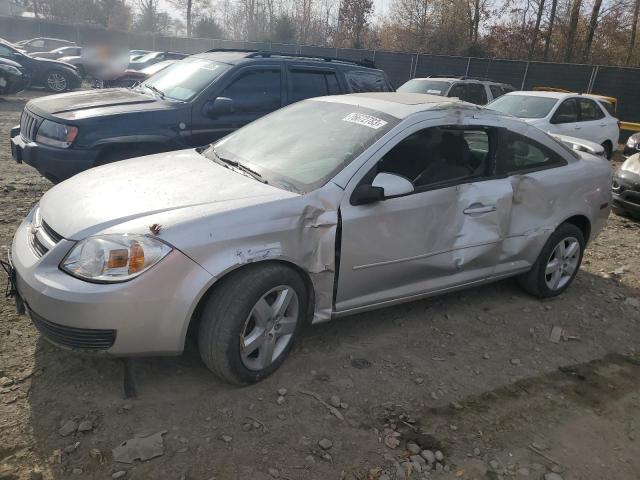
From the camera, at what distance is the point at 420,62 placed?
21.7m

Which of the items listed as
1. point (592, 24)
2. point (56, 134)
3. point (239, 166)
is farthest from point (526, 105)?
point (592, 24)

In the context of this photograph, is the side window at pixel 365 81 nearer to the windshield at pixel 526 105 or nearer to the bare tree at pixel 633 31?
the windshield at pixel 526 105

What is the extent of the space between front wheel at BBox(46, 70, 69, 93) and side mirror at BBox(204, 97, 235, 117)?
1329cm

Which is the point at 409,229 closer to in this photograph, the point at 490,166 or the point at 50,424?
the point at 490,166

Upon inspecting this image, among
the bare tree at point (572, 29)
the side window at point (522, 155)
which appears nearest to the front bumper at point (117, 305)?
the side window at point (522, 155)

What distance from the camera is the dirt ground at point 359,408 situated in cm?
247

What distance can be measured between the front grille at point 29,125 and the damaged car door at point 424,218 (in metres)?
3.81

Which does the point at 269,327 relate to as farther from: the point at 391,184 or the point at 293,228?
the point at 391,184

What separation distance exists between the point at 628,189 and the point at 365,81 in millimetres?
3714

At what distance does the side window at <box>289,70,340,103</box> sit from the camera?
6.27 m

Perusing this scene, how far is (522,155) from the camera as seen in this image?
407 cm

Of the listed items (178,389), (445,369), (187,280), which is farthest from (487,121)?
(178,389)

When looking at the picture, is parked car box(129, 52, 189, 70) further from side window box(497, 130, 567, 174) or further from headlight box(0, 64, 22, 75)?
side window box(497, 130, 567, 174)

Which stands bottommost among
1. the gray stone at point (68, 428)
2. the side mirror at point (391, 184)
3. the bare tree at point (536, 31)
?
the gray stone at point (68, 428)
